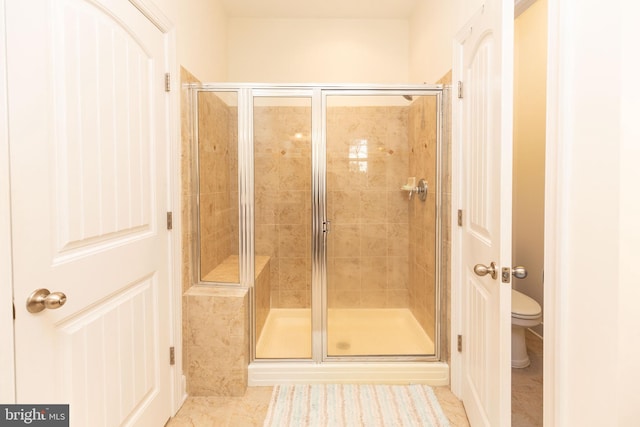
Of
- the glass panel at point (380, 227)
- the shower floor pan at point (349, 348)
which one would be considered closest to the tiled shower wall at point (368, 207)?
the glass panel at point (380, 227)

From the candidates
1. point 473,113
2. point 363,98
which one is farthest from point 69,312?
point 363,98

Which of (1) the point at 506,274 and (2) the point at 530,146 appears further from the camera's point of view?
(2) the point at 530,146

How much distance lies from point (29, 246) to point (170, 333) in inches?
41.6

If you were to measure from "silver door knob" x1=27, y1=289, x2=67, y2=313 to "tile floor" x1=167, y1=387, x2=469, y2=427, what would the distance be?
3.84 feet

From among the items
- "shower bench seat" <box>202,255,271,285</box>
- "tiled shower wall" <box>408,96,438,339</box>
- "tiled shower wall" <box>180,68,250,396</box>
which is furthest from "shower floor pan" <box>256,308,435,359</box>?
"shower bench seat" <box>202,255,271,285</box>

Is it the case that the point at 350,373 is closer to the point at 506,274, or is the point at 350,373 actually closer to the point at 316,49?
the point at 506,274

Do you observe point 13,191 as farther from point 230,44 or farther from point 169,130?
point 230,44

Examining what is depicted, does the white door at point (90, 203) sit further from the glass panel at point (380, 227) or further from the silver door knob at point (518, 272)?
the silver door knob at point (518, 272)

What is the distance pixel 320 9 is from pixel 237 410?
307cm

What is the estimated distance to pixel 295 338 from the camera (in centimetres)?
244

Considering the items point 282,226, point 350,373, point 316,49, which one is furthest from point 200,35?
point 350,373

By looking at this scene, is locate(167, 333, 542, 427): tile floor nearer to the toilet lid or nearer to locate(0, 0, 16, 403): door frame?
the toilet lid

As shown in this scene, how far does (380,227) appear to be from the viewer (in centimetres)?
267

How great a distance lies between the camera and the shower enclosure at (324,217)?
7.27ft
